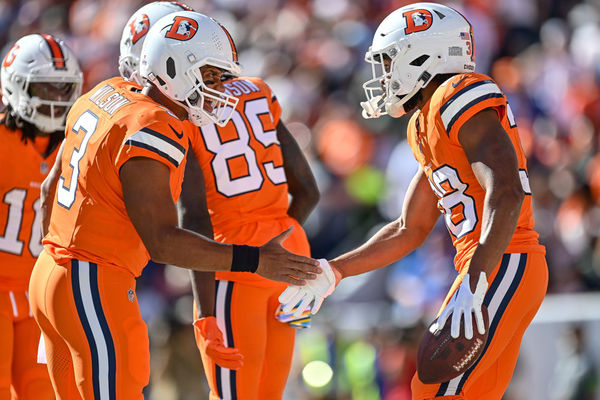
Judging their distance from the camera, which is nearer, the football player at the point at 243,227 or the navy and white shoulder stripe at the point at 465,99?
the navy and white shoulder stripe at the point at 465,99

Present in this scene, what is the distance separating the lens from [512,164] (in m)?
4.06

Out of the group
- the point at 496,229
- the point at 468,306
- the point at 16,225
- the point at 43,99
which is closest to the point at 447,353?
the point at 468,306

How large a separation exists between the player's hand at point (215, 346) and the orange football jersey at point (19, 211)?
1.07 m

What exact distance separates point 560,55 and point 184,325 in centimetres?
457

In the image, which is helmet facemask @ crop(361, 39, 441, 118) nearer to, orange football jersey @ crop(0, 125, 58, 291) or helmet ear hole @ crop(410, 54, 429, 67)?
helmet ear hole @ crop(410, 54, 429, 67)

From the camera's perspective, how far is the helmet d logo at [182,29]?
4.32 metres

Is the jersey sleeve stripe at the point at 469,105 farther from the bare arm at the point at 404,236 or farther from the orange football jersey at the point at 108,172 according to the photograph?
the orange football jersey at the point at 108,172

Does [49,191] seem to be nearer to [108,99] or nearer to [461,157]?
[108,99]

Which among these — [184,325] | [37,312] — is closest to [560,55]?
[184,325]

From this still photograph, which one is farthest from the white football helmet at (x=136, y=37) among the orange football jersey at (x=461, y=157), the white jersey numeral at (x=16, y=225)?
the orange football jersey at (x=461, y=157)

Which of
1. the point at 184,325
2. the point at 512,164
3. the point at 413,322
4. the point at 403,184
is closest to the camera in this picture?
the point at 512,164

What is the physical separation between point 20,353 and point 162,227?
1.60 meters

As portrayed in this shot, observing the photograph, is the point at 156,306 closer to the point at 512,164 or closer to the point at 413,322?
the point at 413,322

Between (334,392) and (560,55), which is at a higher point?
(560,55)
